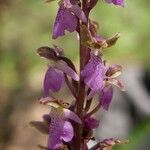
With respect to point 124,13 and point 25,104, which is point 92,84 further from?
point 124,13

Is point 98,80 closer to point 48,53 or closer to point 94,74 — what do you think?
point 94,74

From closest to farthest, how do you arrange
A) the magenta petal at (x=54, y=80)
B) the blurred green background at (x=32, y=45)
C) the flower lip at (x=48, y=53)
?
the magenta petal at (x=54, y=80)
the flower lip at (x=48, y=53)
the blurred green background at (x=32, y=45)

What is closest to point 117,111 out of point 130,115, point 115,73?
point 130,115

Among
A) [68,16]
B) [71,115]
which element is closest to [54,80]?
[71,115]

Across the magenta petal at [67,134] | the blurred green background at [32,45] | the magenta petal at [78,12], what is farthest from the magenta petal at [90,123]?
the blurred green background at [32,45]

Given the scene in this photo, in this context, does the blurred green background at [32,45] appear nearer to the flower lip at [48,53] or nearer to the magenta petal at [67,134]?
the flower lip at [48,53]

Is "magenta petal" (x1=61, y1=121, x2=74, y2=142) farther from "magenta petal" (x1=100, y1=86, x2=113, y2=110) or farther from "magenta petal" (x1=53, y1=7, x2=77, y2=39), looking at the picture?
"magenta petal" (x1=53, y1=7, x2=77, y2=39)
